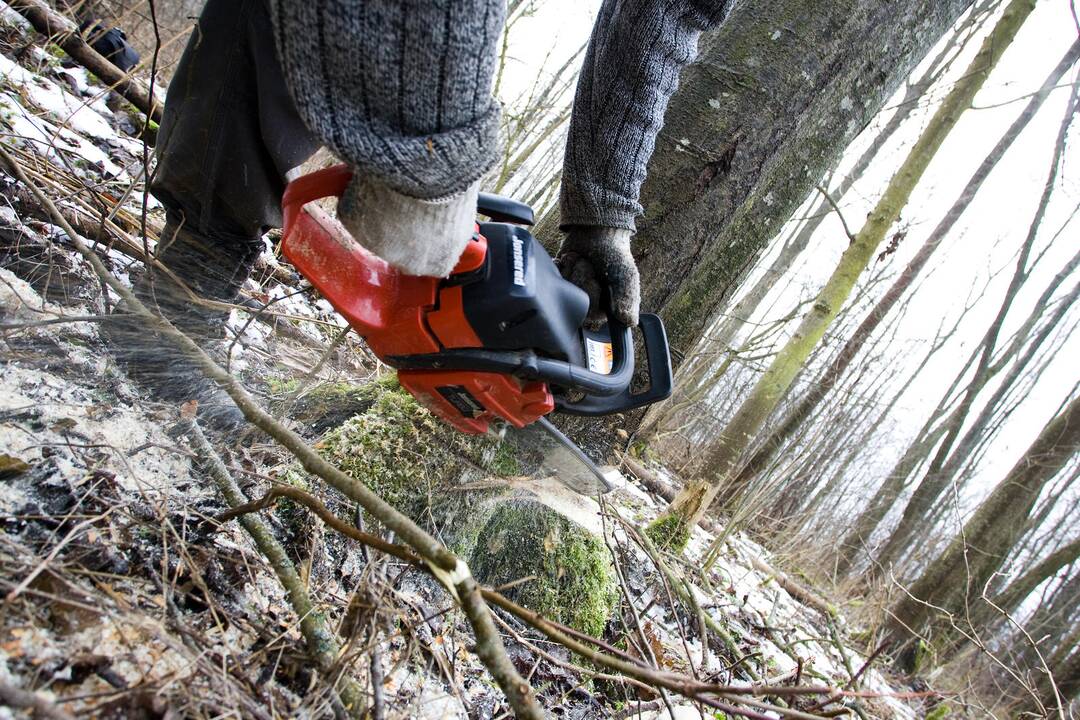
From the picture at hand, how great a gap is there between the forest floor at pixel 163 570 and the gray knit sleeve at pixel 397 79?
30.1 inches

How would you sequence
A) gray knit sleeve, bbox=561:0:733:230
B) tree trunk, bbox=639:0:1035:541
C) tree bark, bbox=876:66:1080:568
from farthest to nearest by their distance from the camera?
tree bark, bbox=876:66:1080:568 → tree trunk, bbox=639:0:1035:541 → gray knit sleeve, bbox=561:0:733:230

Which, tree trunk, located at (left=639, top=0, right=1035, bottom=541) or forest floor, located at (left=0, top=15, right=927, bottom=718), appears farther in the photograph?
tree trunk, located at (left=639, top=0, right=1035, bottom=541)

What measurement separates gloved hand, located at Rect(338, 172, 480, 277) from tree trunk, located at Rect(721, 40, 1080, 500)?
24.8ft

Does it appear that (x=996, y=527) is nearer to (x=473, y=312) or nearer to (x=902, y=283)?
(x=902, y=283)

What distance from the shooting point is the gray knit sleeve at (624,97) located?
5.72 ft

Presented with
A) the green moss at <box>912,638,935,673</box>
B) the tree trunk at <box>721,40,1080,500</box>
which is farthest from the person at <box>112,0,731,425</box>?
the tree trunk at <box>721,40,1080,500</box>

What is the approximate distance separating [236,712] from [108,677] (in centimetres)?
23

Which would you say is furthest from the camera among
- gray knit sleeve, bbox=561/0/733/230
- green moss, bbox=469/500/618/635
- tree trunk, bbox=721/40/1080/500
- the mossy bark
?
tree trunk, bbox=721/40/1080/500

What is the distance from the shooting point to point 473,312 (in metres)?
1.60

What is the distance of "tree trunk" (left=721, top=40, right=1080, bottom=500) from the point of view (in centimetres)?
820

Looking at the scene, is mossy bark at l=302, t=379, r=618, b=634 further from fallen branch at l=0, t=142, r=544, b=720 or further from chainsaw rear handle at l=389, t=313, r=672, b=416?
fallen branch at l=0, t=142, r=544, b=720

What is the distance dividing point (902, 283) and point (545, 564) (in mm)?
10198

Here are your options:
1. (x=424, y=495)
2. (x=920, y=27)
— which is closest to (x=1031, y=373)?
(x=920, y=27)

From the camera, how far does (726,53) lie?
206cm
